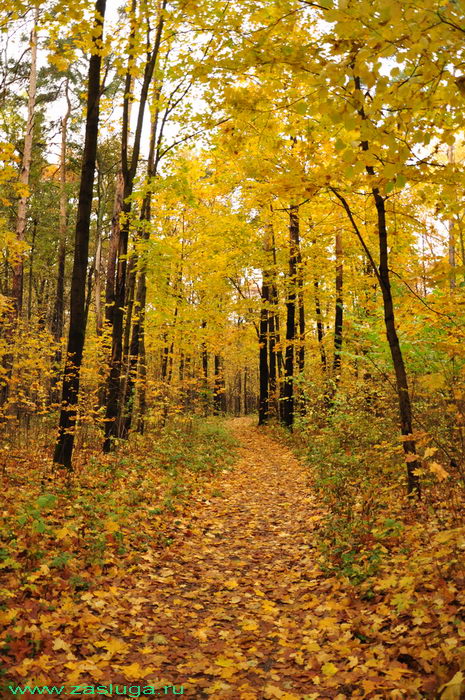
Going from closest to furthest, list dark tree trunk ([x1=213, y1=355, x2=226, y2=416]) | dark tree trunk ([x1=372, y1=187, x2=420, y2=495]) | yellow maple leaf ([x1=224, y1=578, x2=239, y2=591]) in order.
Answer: yellow maple leaf ([x1=224, y1=578, x2=239, y2=591])
dark tree trunk ([x1=372, y1=187, x2=420, y2=495])
dark tree trunk ([x1=213, y1=355, x2=226, y2=416])

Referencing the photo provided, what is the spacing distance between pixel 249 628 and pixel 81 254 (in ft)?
20.9

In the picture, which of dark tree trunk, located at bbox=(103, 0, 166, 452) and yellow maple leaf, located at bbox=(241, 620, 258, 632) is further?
dark tree trunk, located at bbox=(103, 0, 166, 452)

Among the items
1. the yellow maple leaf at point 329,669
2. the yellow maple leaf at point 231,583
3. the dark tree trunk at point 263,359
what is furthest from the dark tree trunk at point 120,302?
the dark tree trunk at point 263,359

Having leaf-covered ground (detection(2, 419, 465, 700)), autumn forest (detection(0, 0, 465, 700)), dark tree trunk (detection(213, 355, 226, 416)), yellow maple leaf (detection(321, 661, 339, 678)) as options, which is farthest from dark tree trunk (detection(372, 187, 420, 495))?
dark tree trunk (detection(213, 355, 226, 416))

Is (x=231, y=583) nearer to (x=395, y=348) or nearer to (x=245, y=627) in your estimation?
(x=245, y=627)

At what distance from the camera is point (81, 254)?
7.91 meters

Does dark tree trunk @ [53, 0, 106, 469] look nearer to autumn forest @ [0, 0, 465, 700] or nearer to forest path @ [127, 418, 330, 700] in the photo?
autumn forest @ [0, 0, 465, 700]

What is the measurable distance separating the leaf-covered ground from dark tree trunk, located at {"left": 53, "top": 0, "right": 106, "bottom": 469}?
301cm

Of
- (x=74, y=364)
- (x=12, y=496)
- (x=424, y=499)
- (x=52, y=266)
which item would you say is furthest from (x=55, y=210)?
(x=424, y=499)

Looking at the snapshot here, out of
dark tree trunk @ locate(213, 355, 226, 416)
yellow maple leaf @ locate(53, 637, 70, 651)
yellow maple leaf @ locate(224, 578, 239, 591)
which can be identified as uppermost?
dark tree trunk @ locate(213, 355, 226, 416)

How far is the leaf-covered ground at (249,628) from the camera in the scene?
3133mm

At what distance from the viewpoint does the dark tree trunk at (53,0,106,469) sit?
775 cm

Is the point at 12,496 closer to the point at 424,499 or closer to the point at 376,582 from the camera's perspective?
the point at 376,582

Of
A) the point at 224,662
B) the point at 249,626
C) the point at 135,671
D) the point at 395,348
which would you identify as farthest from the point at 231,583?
the point at 395,348
